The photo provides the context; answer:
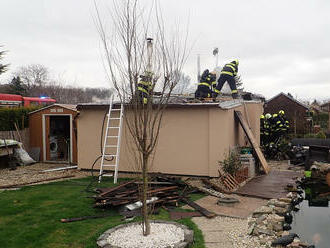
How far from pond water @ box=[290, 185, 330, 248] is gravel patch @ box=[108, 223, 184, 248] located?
269 centimetres

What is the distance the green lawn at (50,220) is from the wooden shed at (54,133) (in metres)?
4.74

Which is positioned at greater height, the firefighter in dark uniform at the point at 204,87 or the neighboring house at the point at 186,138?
the firefighter in dark uniform at the point at 204,87

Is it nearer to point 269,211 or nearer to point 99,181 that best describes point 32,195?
point 99,181

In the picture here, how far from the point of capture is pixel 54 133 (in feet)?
49.4

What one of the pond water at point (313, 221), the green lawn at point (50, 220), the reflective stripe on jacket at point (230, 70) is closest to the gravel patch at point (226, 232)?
the green lawn at point (50, 220)

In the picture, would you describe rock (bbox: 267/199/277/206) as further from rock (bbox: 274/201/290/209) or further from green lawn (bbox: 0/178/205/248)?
green lawn (bbox: 0/178/205/248)

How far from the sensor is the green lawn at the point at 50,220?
5023 mm

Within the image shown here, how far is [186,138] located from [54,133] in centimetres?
803

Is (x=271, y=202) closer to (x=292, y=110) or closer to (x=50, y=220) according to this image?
(x=50, y=220)

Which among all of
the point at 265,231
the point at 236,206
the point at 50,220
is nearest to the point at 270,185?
the point at 236,206

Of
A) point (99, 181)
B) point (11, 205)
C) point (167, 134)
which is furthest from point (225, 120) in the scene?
point (11, 205)

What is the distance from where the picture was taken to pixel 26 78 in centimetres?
4528

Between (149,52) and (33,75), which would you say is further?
(33,75)

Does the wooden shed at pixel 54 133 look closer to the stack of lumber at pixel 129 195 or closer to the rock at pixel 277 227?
the stack of lumber at pixel 129 195
